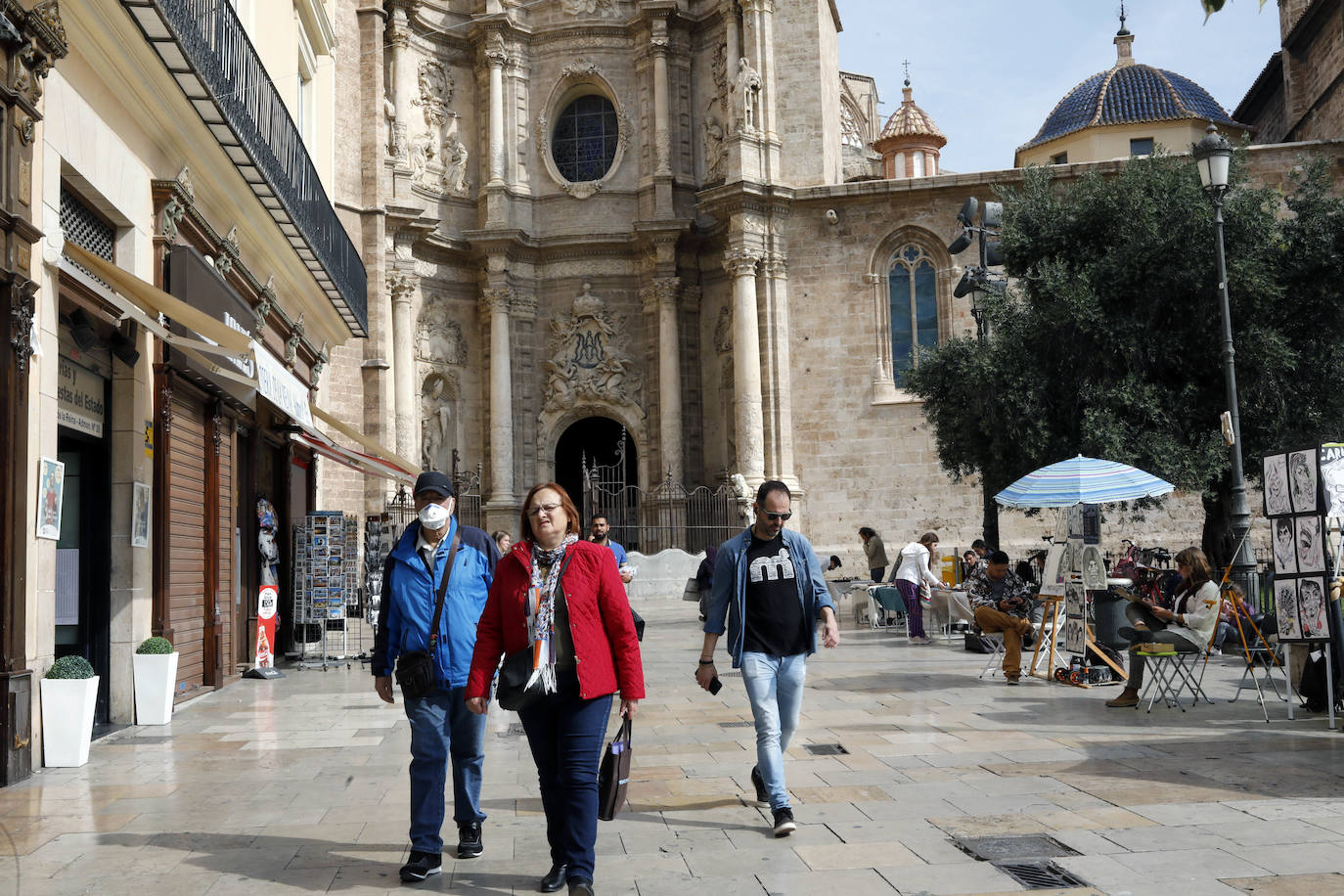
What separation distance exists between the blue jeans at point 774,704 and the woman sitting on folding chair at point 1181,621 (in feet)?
14.4

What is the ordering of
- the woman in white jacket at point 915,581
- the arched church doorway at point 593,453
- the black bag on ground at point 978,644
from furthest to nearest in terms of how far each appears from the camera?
the arched church doorway at point 593,453, the woman in white jacket at point 915,581, the black bag on ground at point 978,644

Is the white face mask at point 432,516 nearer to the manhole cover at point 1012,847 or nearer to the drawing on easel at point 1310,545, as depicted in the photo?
the manhole cover at point 1012,847

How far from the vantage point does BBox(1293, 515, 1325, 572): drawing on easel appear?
8.81 meters

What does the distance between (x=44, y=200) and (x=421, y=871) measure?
5.22 m

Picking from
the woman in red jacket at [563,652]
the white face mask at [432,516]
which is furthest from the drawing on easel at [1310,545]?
the white face mask at [432,516]

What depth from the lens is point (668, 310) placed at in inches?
1217

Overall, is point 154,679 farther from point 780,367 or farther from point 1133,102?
point 1133,102

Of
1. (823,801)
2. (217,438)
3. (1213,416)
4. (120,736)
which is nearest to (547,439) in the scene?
(1213,416)

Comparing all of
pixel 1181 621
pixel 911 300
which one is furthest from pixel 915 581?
pixel 911 300

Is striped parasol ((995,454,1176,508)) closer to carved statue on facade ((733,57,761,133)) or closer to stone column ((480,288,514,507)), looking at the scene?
carved statue on facade ((733,57,761,133))

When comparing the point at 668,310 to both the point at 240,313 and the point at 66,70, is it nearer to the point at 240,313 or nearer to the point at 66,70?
the point at 240,313

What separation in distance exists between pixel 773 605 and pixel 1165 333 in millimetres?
14655

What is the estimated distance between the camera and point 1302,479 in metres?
9.04

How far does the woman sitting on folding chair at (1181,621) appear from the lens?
9.50 meters
